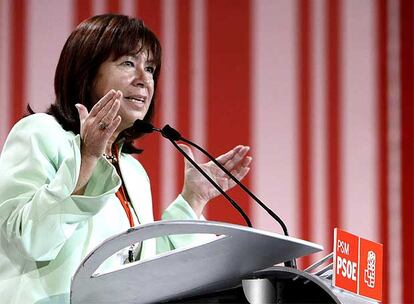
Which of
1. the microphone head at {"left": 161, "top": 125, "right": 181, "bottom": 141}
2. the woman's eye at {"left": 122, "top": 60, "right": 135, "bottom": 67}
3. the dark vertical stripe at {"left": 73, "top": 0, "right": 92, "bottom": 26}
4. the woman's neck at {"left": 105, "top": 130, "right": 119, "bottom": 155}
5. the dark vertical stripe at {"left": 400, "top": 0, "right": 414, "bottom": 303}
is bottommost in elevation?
the dark vertical stripe at {"left": 400, "top": 0, "right": 414, "bottom": 303}

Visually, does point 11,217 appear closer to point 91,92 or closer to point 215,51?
point 91,92

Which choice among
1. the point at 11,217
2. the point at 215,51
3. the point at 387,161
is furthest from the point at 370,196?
the point at 11,217

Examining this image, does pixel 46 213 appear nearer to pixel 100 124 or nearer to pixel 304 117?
pixel 100 124

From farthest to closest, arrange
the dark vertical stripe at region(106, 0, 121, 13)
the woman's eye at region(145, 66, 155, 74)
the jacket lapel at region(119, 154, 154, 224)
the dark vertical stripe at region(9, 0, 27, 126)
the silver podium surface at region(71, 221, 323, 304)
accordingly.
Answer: the dark vertical stripe at region(106, 0, 121, 13)
the dark vertical stripe at region(9, 0, 27, 126)
the woman's eye at region(145, 66, 155, 74)
the jacket lapel at region(119, 154, 154, 224)
the silver podium surface at region(71, 221, 323, 304)

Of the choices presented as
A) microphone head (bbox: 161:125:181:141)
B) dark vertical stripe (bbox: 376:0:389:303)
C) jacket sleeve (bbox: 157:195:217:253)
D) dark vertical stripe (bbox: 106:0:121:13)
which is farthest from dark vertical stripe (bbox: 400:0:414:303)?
microphone head (bbox: 161:125:181:141)

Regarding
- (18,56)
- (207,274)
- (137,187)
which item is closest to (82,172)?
(207,274)

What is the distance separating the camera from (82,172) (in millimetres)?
1357

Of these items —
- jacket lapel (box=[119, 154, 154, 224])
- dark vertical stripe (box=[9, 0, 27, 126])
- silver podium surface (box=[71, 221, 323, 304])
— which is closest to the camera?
silver podium surface (box=[71, 221, 323, 304])

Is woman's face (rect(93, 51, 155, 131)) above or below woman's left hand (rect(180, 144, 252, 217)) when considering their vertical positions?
above

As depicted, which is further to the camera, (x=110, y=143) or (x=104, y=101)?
(x=110, y=143)

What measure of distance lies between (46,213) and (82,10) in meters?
1.65

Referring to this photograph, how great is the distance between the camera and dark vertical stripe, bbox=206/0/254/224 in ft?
9.69

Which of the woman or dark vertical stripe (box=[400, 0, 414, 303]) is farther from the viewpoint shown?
dark vertical stripe (box=[400, 0, 414, 303])

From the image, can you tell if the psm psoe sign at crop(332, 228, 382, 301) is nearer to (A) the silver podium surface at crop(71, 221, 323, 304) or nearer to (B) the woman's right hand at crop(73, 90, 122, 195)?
(A) the silver podium surface at crop(71, 221, 323, 304)
